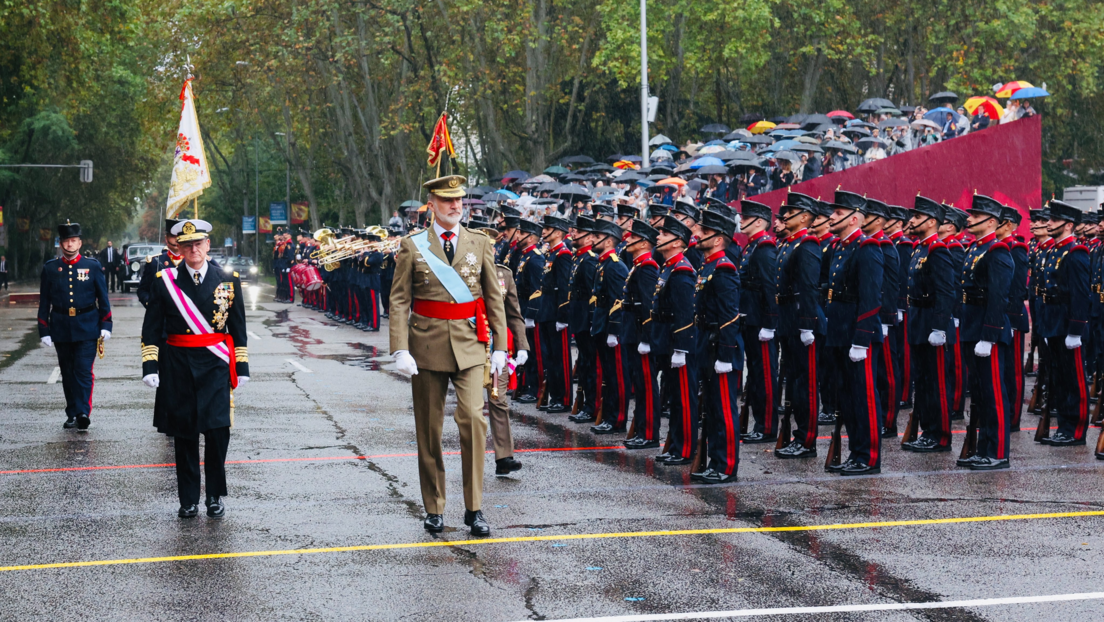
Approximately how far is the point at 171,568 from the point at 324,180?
6421cm

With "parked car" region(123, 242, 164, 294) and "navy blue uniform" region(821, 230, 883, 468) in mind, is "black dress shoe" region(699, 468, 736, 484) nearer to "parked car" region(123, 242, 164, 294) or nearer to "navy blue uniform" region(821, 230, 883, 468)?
"navy blue uniform" region(821, 230, 883, 468)

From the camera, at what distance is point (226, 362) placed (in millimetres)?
8617

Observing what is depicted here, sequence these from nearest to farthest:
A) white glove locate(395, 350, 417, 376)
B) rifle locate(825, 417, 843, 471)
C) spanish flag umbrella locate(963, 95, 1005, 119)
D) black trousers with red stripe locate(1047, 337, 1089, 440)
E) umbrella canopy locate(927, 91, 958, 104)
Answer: white glove locate(395, 350, 417, 376) → rifle locate(825, 417, 843, 471) → black trousers with red stripe locate(1047, 337, 1089, 440) → spanish flag umbrella locate(963, 95, 1005, 119) → umbrella canopy locate(927, 91, 958, 104)

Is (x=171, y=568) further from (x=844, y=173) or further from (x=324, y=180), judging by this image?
(x=324, y=180)

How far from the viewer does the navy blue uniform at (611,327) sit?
12.3m

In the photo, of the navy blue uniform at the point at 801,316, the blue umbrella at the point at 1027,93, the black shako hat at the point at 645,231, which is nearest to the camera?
the navy blue uniform at the point at 801,316

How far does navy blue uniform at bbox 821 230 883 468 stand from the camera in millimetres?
9891

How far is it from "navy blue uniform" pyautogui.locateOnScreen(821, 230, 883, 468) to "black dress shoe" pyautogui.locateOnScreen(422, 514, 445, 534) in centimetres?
352

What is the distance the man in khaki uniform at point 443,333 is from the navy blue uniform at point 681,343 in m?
2.55

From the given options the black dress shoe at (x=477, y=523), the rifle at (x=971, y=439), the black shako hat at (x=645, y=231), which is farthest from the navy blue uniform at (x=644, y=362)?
the black dress shoe at (x=477, y=523)

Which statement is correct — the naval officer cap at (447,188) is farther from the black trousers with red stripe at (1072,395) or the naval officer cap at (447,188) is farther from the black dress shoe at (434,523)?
the black trousers with red stripe at (1072,395)

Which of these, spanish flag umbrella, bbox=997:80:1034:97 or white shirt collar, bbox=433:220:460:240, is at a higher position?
spanish flag umbrella, bbox=997:80:1034:97

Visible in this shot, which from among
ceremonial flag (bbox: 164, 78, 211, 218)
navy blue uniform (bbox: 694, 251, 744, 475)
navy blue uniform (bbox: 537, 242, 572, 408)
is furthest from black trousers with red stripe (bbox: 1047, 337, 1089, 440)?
ceremonial flag (bbox: 164, 78, 211, 218)

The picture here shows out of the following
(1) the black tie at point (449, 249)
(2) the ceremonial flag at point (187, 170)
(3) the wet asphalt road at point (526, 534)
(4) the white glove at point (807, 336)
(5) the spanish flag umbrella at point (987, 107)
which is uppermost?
(5) the spanish flag umbrella at point (987, 107)
